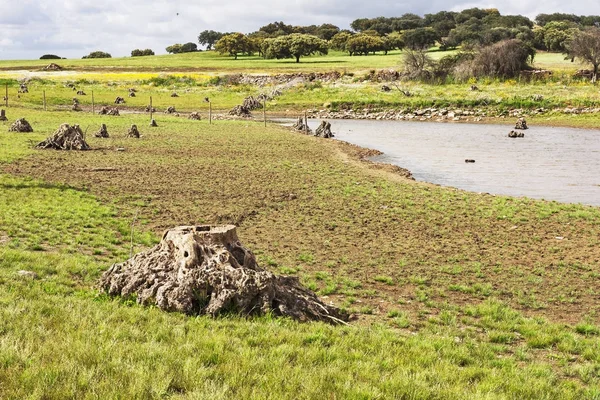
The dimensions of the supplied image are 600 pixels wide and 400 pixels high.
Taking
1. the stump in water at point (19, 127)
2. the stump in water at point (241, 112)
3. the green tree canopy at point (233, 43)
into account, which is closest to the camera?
the stump in water at point (19, 127)

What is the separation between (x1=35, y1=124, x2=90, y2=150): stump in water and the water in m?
18.3

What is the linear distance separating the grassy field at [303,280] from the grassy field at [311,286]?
42mm

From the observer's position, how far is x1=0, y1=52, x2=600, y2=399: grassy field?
670 cm

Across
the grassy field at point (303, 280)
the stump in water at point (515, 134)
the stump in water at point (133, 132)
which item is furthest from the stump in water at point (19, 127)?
the stump in water at point (515, 134)

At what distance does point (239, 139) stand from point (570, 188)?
23.0 meters

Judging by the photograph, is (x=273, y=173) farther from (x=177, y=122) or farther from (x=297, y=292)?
(x=177, y=122)

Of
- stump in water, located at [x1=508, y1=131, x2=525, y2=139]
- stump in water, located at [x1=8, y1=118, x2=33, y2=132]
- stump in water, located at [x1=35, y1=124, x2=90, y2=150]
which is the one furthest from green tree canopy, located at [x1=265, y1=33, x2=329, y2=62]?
stump in water, located at [x1=35, y1=124, x2=90, y2=150]

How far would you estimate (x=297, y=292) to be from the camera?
9.90 m

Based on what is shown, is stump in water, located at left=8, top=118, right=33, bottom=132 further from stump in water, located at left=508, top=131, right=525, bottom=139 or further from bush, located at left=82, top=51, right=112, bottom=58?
bush, located at left=82, top=51, right=112, bottom=58

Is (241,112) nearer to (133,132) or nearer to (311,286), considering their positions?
(133,132)

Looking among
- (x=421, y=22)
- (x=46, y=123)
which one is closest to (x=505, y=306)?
(x=46, y=123)

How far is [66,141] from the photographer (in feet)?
108

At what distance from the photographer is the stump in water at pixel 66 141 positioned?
3281 centimetres

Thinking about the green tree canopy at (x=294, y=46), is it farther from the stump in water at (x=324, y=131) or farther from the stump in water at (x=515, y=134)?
the stump in water at (x=515, y=134)
